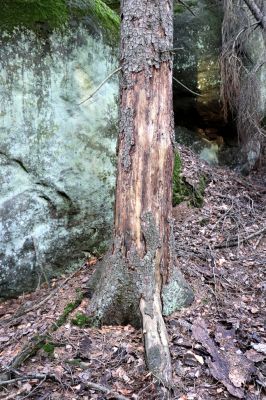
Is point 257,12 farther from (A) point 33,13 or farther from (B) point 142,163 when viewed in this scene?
(B) point 142,163

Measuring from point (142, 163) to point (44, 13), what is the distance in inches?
79.7

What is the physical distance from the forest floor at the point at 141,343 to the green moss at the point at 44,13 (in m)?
2.54

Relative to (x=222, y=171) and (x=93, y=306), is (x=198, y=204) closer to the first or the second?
(x=222, y=171)

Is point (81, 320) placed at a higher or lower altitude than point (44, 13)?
lower

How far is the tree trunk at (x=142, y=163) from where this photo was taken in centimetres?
310

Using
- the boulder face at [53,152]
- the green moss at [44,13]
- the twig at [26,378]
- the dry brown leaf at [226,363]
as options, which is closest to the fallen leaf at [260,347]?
the dry brown leaf at [226,363]

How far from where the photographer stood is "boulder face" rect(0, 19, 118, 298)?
378 centimetres

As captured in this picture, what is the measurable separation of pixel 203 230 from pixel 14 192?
7.77 ft

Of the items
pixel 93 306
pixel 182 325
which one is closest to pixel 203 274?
pixel 182 325

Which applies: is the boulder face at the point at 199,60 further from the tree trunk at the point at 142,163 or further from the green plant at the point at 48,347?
the green plant at the point at 48,347

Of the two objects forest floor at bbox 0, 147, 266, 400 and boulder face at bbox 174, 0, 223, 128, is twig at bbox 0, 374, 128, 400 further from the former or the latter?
boulder face at bbox 174, 0, 223, 128

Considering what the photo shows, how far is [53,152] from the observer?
402 cm

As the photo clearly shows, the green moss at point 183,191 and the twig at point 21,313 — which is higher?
the green moss at point 183,191

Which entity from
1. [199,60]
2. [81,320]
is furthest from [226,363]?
[199,60]
